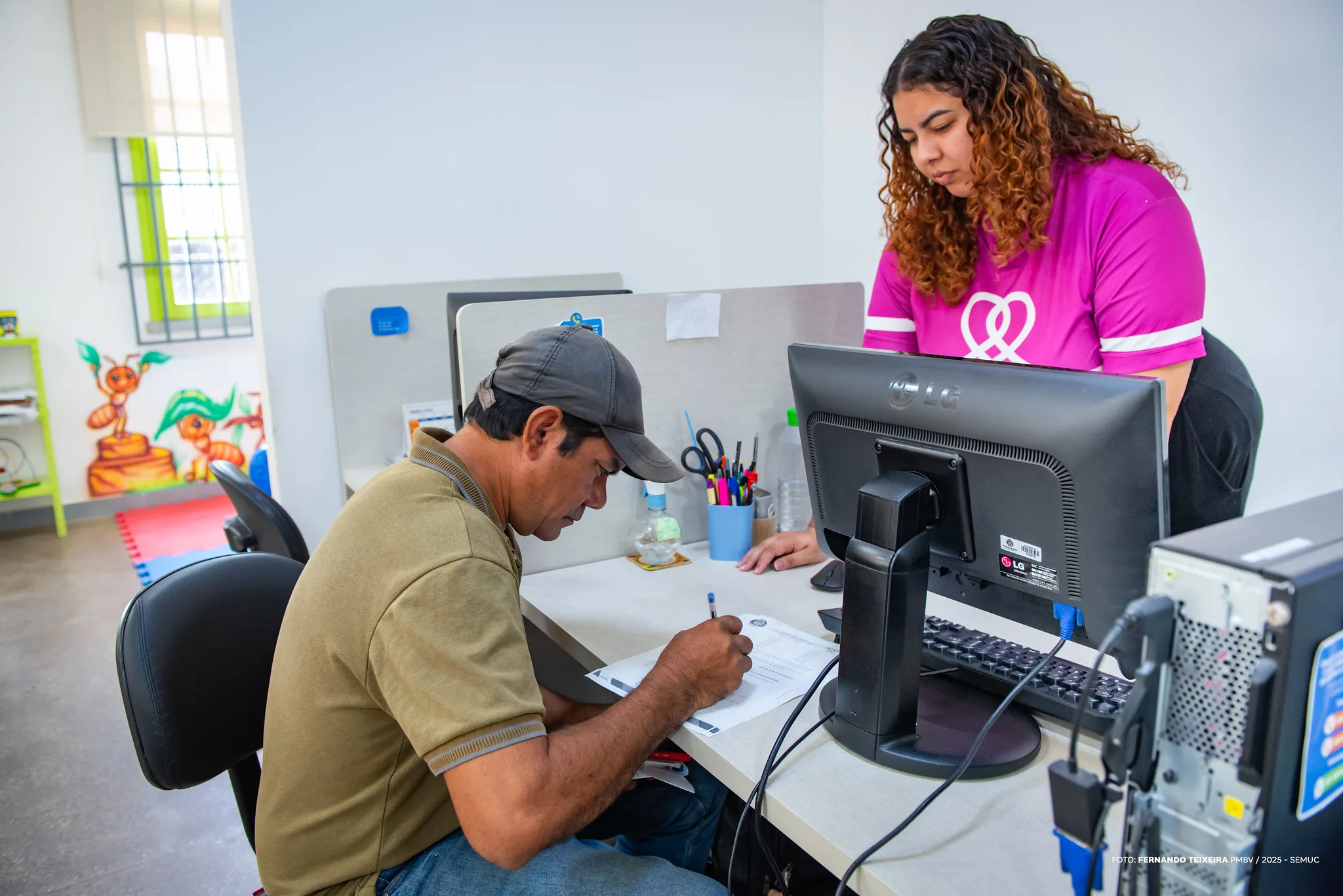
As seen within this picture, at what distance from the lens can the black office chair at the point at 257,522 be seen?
6.49ft

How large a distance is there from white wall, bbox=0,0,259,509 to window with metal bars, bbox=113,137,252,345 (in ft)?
0.26

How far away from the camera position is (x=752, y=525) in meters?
1.71

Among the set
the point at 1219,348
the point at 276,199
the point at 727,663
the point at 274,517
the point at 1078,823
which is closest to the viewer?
the point at 1078,823

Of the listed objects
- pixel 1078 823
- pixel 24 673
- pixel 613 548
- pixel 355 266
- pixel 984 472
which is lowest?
pixel 24 673

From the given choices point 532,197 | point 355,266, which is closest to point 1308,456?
point 532,197

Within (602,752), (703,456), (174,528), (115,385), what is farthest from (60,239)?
(602,752)

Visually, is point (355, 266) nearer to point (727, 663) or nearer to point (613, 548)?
point (613, 548)

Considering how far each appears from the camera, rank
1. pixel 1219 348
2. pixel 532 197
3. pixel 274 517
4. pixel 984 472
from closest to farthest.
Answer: pixel 984 472
pixel 1219 348
pixel 274 517
pixel 532 197

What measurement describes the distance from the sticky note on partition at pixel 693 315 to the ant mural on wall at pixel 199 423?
4178 millimetres

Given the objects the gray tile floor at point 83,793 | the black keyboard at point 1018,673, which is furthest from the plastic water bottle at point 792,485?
the gray tile floor at point 83,793

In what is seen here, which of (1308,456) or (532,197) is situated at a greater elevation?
(532,197)

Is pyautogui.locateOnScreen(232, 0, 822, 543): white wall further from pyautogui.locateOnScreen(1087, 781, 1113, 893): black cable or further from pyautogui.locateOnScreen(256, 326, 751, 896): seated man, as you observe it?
pyautogui.locateOnScreen(1087, 781, 1113, 893): black cable

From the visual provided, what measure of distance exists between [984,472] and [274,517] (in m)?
1.54

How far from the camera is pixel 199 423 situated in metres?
5.19
